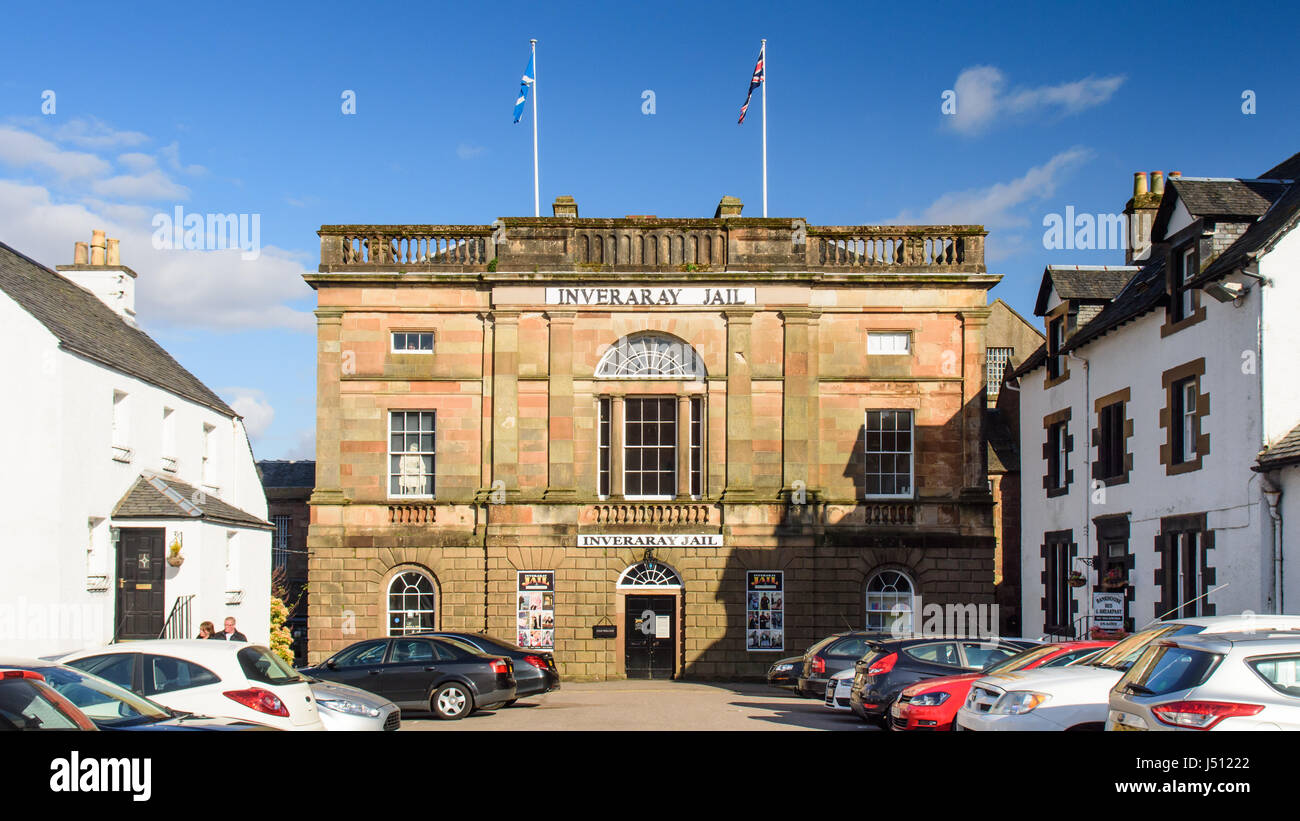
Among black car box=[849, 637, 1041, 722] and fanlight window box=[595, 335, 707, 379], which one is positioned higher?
fanlight window box=[595, 335, 707, 379]

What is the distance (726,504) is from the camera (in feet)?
108

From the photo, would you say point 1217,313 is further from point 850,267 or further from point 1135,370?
point 850,267

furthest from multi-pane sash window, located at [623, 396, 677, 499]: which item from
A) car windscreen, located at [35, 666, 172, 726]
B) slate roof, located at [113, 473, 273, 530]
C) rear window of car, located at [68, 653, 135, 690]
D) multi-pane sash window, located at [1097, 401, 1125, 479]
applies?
car windscreen, located at [35, 666, 172, 726]

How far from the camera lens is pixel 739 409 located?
3338 centimetres

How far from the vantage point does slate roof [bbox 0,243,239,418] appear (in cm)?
2538

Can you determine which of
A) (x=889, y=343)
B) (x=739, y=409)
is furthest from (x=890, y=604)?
(x=889, y=343)

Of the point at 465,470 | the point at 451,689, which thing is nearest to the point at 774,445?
the point at 465,470

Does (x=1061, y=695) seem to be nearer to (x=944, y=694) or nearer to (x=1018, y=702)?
(x=1018, y=702)

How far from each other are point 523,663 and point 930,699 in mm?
10052

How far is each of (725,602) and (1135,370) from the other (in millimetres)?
12807

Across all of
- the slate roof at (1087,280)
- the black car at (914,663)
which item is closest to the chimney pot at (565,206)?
the slate roof at (1087,280)

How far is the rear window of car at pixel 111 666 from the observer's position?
41.4 feet

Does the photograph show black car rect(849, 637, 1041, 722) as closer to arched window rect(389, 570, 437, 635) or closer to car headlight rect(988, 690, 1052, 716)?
car headlight rect(988, 690, 1052, 716)

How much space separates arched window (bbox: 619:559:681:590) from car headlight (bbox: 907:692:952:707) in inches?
668
